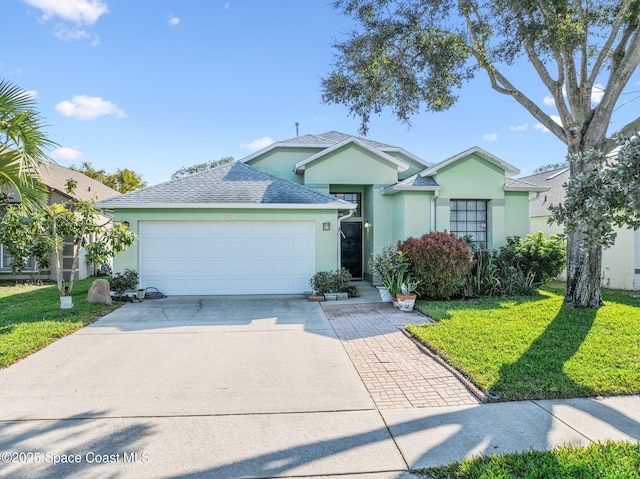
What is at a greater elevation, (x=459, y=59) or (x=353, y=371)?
(x=459, y=59)

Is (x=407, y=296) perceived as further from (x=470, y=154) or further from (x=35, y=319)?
(x=35, y=319)

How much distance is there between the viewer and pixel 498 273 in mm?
11680

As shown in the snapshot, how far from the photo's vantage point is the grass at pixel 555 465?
9.89ft

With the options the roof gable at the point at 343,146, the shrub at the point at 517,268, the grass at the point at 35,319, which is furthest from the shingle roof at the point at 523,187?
the grass at the point at 35,319

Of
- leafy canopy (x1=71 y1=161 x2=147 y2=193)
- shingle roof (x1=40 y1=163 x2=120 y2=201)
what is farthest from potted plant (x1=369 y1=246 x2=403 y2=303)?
leafy canopy (x1=71 y1=161 x2=147 y2=193)

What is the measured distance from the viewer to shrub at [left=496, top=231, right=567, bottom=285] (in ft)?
38.0

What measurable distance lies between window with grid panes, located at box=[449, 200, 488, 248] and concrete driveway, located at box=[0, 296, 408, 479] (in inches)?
316

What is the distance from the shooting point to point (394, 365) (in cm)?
567

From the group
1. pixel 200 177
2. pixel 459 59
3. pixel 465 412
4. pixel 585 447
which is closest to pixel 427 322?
pixel 465 412

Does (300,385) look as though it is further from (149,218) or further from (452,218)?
(452,218)

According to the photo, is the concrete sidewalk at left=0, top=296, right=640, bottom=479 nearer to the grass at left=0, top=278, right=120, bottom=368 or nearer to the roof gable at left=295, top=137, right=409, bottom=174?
the grass at left=0, top=278, right=120, bottom=368

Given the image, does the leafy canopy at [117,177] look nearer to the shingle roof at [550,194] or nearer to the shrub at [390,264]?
the shrub at [390,264]

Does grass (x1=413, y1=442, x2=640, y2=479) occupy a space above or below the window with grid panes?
below

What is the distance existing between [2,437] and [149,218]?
8300mm
